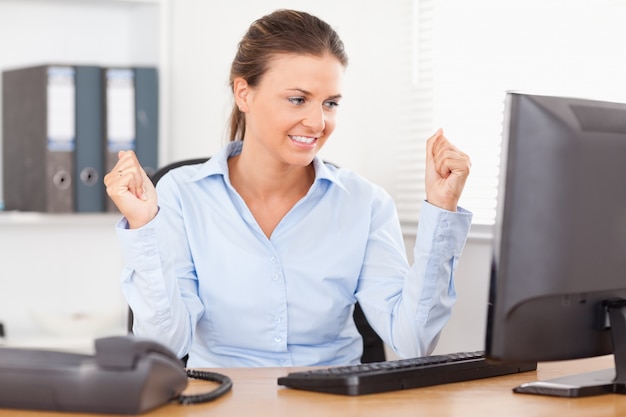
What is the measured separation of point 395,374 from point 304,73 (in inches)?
31.5

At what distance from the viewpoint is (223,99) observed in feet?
9.24

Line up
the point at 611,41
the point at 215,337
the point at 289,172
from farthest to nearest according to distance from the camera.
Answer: the point at 611,41
the point at 289,172
the point at 215,337

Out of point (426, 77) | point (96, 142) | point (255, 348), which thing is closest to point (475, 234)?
point (426, 77)

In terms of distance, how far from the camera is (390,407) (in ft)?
4.00

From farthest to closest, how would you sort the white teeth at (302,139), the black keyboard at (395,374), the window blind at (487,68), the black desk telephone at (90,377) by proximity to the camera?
the window blind at (487,68), the white teeth at (302,139), the black keyboard at (395,374), the black desk telephone at (90,377)

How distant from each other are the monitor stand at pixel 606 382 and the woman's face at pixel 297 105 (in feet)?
2.52

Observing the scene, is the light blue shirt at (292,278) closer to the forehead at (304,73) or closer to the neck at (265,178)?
the neck at (265,178)

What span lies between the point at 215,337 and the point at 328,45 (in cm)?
67

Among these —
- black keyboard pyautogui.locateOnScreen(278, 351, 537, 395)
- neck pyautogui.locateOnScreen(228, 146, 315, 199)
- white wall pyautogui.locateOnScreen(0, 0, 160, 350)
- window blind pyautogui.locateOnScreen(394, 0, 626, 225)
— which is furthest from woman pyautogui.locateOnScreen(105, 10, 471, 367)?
white wall pyautogui.locateOnScreen(0, 0, 160, 350)

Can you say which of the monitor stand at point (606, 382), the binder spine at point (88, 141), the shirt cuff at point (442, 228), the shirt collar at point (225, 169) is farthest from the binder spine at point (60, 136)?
the monitor stand at point (606, 382)

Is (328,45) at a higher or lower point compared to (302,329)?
higher

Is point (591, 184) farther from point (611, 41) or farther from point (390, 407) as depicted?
point (611, 41)

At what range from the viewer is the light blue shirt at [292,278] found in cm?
183

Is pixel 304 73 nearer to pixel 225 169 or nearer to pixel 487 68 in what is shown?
pixel 225 169
